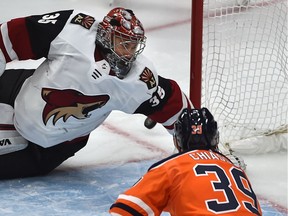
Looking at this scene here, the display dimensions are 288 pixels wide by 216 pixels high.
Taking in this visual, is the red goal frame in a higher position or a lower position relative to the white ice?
higher

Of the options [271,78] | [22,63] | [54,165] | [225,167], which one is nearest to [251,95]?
[271,78]

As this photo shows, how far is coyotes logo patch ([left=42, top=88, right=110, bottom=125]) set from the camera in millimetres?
3094

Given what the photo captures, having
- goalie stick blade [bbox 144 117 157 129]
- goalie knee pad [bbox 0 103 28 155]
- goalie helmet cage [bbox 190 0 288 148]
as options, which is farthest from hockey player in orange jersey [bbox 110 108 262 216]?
goalie stick blade [bbox 144 117 157 129]

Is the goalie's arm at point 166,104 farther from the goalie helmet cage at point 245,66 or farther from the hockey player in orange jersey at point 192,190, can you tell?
the hockey player in orange jersey at point 192,190

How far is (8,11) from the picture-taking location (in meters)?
5.46

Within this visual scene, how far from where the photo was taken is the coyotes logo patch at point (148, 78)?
3.15 meters

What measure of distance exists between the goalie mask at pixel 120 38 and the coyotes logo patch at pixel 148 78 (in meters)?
0.08

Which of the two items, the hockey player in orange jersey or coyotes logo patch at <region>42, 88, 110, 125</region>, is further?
coyotes logo patch at <region>42, 88, 110, 125</region>

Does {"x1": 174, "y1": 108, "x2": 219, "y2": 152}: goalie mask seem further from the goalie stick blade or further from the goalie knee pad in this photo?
the goalie stick blade

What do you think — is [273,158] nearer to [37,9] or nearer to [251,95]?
[251,95]

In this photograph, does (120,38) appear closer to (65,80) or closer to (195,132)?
(65,80)

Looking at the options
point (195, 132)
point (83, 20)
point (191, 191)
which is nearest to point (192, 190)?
point (191, 191)

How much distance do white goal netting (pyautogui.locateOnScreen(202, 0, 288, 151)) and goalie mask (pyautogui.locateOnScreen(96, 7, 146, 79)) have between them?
627 mm

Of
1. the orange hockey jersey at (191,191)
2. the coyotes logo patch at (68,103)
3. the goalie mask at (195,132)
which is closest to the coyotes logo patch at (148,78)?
the coyotes logo patch at (68,103)
